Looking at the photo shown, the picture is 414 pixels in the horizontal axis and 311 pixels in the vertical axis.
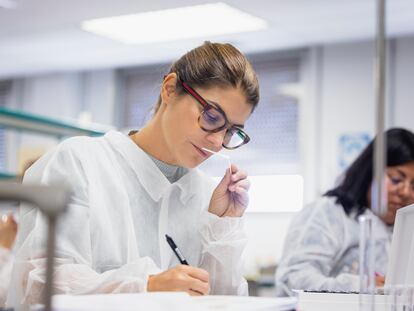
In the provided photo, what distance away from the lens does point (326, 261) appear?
238 centimetres

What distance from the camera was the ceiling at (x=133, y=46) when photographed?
13.4 feet

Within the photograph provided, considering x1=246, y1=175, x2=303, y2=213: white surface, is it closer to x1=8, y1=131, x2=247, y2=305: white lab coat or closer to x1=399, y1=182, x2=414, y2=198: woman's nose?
x1=399, y1=182, x2=414, y2=198: woman's nose

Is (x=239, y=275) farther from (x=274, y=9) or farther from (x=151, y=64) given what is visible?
(x=151, y=64)

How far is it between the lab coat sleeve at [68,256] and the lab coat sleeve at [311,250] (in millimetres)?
1077

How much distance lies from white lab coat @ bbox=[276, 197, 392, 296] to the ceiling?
1.49 metres

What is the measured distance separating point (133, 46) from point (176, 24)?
0.73m

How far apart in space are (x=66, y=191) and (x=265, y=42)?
4.54 m

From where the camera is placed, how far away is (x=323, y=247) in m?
2.40

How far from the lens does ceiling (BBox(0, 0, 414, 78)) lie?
4.08 m

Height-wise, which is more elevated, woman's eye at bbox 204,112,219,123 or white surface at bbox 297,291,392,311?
woman's eye at bbox 204,112,219,123

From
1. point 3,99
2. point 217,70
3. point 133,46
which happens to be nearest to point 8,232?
point 217,70

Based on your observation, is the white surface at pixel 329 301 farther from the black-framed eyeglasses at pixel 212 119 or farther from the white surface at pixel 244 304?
the black-framed eyeglasses at pixel 212 119

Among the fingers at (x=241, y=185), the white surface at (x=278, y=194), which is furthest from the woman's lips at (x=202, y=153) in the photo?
the white surface at (x=278, y=194)

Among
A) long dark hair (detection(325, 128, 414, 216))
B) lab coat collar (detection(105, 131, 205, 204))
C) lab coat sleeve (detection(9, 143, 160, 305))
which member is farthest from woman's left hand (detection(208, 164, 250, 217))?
long dark hair (detection(325, 128, 414, 216))
